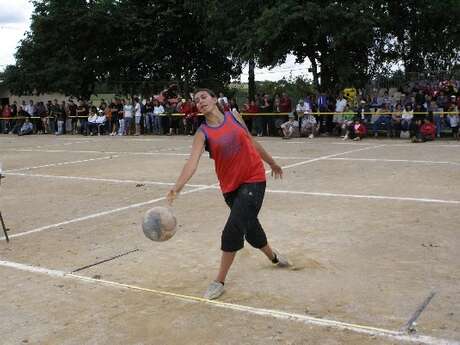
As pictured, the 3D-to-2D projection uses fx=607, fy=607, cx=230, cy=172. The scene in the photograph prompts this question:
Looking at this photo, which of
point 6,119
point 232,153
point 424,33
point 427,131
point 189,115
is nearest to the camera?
point 232,153

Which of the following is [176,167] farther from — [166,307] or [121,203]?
[166,307]

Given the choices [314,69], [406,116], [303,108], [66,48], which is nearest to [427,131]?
[406,116]

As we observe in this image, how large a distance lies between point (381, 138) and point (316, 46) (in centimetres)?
651

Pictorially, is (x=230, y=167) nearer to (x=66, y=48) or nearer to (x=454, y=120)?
(x=454, y=120)

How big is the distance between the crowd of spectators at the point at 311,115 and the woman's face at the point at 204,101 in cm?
1090

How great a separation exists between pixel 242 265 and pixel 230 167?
1.34 m

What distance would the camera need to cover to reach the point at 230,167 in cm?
517

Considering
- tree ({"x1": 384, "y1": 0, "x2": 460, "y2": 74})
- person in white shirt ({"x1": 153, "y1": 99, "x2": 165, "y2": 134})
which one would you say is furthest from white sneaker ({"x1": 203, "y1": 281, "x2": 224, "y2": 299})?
person in white shirt ({"x1": 153, "y1": 99, "x2": 165, "y2": 134})

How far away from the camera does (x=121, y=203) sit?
984 cm

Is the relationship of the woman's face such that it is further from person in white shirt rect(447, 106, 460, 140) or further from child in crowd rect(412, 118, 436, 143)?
person in white shirt rect(447, 106, 460, 140)

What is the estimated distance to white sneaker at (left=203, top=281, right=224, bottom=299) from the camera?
5103 millimetres

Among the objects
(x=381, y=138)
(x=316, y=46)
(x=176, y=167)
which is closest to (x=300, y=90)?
(x=316, y=46)

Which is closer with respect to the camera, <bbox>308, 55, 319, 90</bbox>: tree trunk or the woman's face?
the woman's face

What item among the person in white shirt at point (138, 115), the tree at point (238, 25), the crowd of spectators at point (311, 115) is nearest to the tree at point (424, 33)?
the crowd of spectators at point (311, 115)
